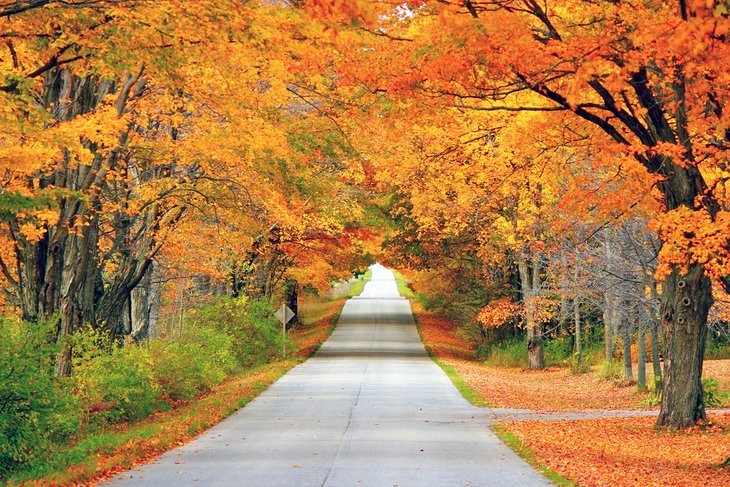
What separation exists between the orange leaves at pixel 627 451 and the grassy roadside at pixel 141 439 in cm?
558

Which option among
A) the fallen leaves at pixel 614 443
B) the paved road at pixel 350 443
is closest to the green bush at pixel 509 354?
the paved road at pixel 350 443

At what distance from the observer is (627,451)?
1459 cm

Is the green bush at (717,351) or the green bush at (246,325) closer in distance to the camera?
the green bush at (246,325)

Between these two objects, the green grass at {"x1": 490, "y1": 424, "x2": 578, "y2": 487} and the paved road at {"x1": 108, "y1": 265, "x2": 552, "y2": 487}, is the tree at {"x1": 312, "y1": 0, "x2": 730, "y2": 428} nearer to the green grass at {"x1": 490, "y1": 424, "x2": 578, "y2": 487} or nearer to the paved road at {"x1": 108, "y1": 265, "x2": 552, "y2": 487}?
the green grass at {"x1": 490, "y1": 424, "x2": 578, "y2": 487}

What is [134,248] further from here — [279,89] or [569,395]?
[569,395]

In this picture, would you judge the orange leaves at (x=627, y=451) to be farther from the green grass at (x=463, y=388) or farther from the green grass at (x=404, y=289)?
the green grass at (x=404, y=289)

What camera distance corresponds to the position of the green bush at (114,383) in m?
17.9

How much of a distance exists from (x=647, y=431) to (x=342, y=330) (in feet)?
153

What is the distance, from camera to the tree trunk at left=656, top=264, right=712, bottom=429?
16641 mm

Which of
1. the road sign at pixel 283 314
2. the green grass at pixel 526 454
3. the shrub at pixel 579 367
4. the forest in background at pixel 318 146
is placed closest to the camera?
the green grass at pixel 526 454

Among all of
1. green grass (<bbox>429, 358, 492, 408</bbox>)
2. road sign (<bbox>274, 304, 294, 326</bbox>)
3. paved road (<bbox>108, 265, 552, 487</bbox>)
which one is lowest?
green grass (<bbox>429, 358, 492, 408</bbox>)

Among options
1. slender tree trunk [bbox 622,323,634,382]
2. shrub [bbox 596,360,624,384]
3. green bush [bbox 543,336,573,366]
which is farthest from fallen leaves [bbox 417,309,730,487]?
green bush [bbox 543,336,573,366]

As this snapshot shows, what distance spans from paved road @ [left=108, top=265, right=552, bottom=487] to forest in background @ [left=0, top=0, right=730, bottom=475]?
2214 mm

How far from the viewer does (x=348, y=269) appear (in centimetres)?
5728
